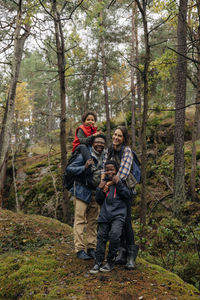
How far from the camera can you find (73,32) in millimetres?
6910

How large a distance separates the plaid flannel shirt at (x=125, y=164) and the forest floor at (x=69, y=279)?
1370 millimetres

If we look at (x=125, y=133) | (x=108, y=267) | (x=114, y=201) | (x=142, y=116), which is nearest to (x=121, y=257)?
(x=108, y=267)

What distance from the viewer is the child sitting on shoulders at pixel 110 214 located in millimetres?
3330

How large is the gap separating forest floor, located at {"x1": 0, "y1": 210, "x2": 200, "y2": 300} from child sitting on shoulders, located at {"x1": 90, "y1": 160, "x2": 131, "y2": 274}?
0.21 metres

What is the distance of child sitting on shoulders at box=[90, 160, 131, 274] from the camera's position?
3.33 m

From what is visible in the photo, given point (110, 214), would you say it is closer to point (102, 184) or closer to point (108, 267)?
point (102, 184)

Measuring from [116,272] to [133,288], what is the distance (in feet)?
1.58

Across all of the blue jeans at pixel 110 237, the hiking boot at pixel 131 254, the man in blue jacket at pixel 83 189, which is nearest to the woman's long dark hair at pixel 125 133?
the man in blue jacket at pixel 83 189

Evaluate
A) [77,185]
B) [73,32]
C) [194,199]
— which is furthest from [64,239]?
[73,32]

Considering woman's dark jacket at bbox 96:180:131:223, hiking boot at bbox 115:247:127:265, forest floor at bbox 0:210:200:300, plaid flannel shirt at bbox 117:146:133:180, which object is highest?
plaid flannel shirt at bbox 117:146:133:180

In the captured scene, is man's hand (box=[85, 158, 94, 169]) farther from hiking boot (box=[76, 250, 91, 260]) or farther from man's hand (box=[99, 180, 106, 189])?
hiking boot (box=[76, 250, 91, 260])

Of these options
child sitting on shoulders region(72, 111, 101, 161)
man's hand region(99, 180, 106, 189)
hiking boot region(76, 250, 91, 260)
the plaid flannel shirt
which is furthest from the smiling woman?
hiking boot region(76, 250, 91, 260)

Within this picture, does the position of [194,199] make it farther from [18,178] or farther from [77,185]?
[18,178]

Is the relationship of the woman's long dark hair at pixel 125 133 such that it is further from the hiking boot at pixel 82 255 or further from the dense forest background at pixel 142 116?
the hiking boot at pixel 82 255
